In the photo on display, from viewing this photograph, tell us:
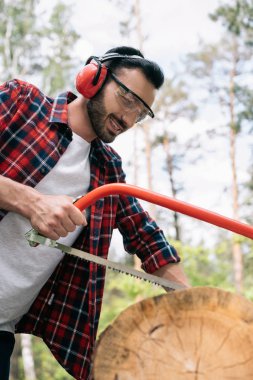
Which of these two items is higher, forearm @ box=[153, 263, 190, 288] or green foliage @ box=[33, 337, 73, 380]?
forearm @ box=[153, 263, 190, 288]

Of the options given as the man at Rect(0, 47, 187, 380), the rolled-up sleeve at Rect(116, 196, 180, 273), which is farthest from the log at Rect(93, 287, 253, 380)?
the rolled-up sleeve at Rect(116, 196, 180, 273)

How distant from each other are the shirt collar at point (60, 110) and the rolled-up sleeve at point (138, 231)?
0.58 m

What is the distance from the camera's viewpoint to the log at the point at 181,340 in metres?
1.57

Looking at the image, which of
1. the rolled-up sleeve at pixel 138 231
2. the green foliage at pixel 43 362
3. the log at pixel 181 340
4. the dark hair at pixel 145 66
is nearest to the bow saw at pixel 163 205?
the log at pixel 181 340

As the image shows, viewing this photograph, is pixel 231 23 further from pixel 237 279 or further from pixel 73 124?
pixel 73 124

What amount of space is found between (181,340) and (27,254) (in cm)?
106

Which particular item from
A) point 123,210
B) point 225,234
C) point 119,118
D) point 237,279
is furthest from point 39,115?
point 225,234

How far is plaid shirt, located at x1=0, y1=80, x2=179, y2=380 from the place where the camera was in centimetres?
241

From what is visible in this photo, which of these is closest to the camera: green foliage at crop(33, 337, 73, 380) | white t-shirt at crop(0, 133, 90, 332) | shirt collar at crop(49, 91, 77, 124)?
white t-shirt at crop(0, 133, 90, 332)

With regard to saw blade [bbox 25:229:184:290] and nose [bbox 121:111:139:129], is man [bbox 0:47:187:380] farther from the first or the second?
saw blade [bbox 25:229:184:290]

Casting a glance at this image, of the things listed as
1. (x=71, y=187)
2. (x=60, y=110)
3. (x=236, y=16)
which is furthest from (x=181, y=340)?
(x=236, y=16)

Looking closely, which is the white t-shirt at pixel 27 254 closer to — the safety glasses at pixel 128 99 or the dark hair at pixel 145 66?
the safety glasses at pixel 128 99

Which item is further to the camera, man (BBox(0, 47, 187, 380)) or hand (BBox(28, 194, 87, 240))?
man (BBox(0, 47, 187, 380))

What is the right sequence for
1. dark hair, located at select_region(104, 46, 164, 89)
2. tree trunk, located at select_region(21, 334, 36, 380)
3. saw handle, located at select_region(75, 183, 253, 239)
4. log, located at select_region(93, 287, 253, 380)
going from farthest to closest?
tree trunk, located at select_region(21, 334, 36, 380) → dark hair, located at select_region(104, 46, 164, 89) → saw handle, located at select_region(75, 183, 253, 239) → log, located at select_region(93, 287, 253, 380)
